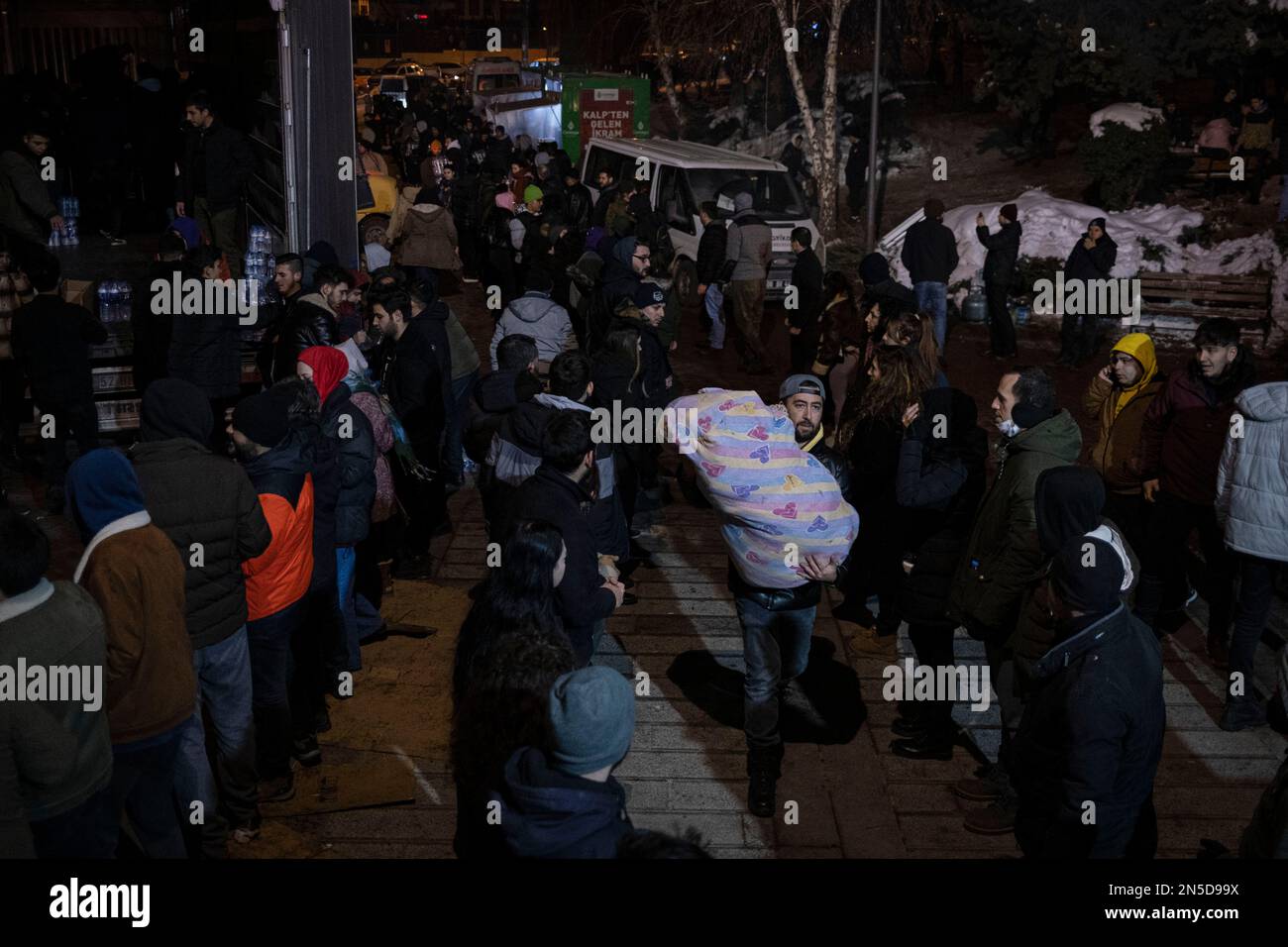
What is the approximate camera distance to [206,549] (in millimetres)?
4980

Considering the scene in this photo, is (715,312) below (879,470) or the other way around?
below

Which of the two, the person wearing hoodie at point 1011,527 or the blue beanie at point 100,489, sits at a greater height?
the blue beanie at point 100,489

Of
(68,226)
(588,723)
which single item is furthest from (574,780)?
(68,226)

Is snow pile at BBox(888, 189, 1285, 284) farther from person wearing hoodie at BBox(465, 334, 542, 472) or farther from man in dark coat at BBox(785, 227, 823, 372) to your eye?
person wearing hoodie at BBox(465, 334, 542, 472)

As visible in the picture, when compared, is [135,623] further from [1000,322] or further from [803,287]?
[1000,322]

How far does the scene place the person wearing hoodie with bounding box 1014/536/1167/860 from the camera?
4027 mm

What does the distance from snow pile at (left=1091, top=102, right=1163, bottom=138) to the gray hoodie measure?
14.2 meters

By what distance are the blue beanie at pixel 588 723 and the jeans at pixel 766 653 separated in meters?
2.45

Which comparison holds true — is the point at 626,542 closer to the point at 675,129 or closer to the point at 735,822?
the point at 735,822

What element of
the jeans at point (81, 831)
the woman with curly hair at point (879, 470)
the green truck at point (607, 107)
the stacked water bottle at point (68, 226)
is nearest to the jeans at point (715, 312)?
the stacked water bottle at point (68, 226)

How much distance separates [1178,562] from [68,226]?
12491 millimetres

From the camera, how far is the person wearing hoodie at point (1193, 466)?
7090 mm

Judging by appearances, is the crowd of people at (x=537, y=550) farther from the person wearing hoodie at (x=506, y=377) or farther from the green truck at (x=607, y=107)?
the green truck at (x=607, y=107)

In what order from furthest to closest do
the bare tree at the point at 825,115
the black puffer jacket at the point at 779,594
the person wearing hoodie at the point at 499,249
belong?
1. the bare tree at the point at 825,115
2. the person wearing hoodie at the point at 499,249
3. the black puffer jacket at the point at 779,594
